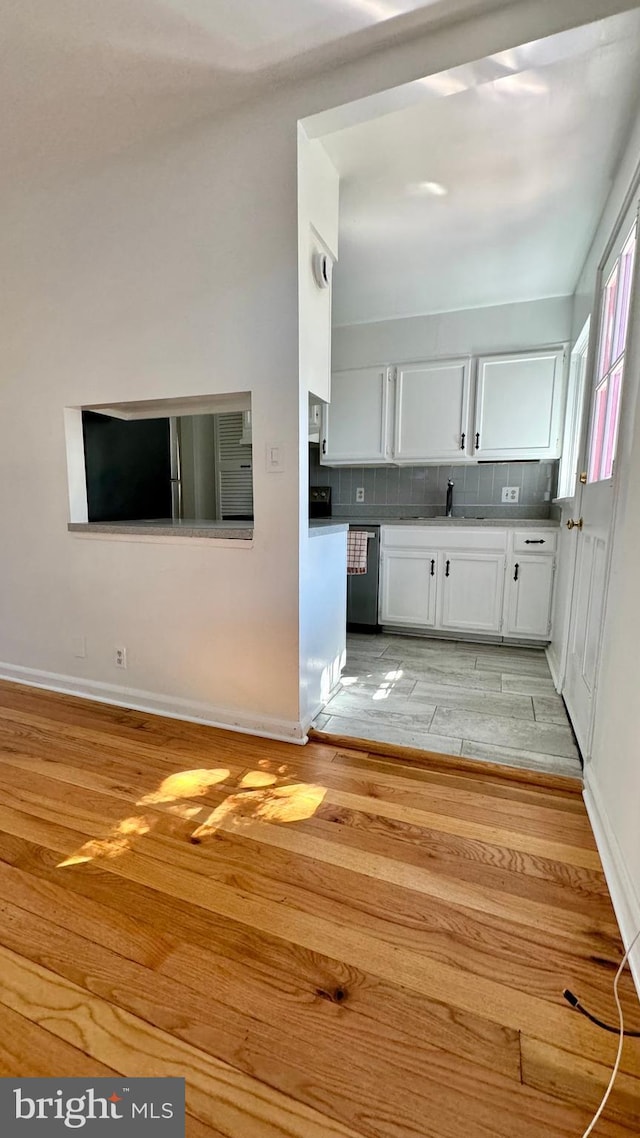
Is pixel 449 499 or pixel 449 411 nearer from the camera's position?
pixel 449 411

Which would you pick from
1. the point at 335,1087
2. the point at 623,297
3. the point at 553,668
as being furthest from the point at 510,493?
the point at 335,1087

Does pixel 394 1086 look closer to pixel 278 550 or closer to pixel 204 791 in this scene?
pixel 204 791

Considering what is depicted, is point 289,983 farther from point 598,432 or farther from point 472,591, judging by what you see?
point 472,591

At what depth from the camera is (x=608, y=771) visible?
141cm

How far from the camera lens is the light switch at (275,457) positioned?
183cm

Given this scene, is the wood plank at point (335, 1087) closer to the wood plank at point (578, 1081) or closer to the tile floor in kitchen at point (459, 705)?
the wood plank at point (578, 1081)

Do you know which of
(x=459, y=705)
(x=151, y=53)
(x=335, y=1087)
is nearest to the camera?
(x=335, y=1087)

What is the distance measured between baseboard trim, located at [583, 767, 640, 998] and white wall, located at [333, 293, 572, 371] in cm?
294

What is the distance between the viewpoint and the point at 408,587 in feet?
11.4

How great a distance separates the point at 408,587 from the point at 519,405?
150 cm

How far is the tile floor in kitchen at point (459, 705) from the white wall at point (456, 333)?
7.21 ft

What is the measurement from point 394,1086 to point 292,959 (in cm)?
30

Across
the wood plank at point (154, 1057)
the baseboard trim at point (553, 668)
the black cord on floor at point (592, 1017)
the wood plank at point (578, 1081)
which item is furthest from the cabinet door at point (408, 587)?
the wood plank at point (154, 1057)

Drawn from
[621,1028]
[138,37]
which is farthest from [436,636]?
[138,37]
